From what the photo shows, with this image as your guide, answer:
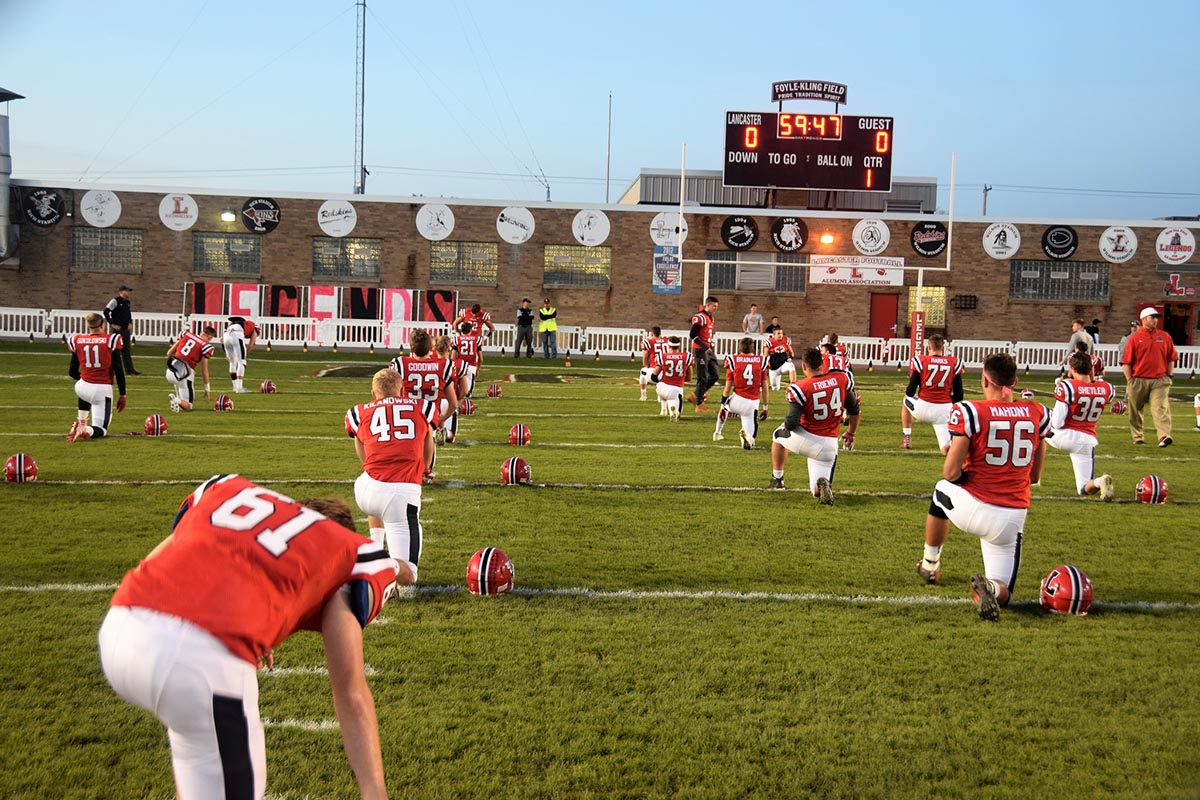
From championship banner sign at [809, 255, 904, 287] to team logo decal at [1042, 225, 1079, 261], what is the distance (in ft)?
17.2

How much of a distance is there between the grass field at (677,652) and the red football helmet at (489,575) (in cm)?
10

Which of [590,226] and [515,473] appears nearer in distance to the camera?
[515,473]

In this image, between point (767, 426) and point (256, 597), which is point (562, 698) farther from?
point (767, 426)

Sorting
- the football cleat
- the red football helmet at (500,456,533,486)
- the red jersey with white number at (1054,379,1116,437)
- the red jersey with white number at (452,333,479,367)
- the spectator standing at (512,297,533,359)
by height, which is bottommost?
the football cleat

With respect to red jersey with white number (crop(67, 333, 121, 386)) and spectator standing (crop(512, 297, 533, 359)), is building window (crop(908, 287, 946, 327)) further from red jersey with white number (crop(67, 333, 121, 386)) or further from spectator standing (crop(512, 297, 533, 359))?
red jersey with white number (crop(67, 333, 121, 386))

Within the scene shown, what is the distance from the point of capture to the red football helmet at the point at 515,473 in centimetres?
1103

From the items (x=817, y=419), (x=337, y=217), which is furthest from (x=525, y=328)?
(x=817, y=419)

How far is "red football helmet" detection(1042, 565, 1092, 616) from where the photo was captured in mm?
6681

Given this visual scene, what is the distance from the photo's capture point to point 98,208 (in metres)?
34.7

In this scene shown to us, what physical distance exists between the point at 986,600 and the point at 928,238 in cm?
3104

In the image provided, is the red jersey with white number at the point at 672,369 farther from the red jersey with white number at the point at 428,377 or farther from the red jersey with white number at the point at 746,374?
the red jersey with white number at the point at 428,377

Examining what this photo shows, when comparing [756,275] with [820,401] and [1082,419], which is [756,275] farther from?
[820,401]

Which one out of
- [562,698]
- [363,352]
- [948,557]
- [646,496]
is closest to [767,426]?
[646,496]

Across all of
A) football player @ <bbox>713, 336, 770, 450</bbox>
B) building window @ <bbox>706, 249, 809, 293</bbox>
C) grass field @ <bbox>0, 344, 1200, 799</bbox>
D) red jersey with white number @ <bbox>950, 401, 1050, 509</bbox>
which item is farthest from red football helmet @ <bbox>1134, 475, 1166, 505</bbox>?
building window @ <bbox>706, 249, 809, 293</bbox>
